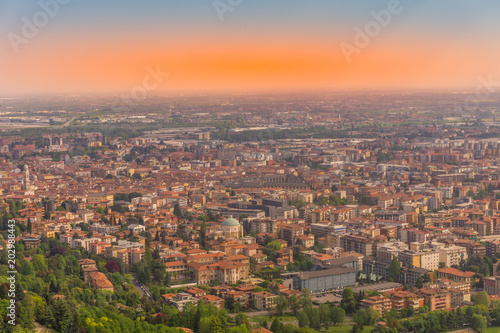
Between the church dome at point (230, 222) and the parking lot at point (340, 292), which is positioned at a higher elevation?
the church dome at point (230, 222)

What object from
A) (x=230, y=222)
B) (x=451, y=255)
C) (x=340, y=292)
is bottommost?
(x=340, y=292)

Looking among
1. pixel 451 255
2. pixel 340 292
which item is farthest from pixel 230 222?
pixel 451 255

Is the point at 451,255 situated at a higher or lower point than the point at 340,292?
higher

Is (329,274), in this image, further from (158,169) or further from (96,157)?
(96,157)

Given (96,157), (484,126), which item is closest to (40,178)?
(96,157)

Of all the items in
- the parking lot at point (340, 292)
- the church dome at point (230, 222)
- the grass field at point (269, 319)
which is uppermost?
the church dome at point (230, 222)

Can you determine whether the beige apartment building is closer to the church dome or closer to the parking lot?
the parking lot

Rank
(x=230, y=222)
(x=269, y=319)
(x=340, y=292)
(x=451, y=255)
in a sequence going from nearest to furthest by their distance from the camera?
(x=269, y=319)
(x=340, y=292)
(x=451, y=255)
(x=230, y=222)

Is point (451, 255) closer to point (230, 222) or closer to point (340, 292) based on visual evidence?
point (340, 292)

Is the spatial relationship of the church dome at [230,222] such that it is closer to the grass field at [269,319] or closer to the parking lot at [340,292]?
the parking lot at [340,292]

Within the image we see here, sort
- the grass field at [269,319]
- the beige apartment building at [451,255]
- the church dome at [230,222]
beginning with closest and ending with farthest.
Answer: the grass field at [269,319] < the beige apartment building at [451,255] < the church dome at [230,222]

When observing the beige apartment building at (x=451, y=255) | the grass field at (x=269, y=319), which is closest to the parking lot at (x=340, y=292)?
the grass field at (x=269, y=319)
